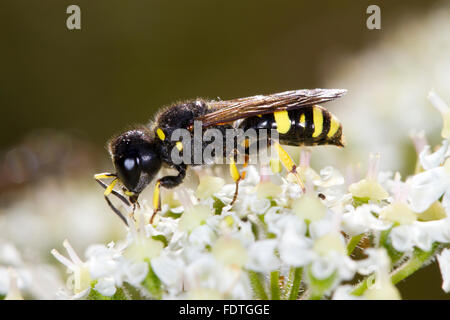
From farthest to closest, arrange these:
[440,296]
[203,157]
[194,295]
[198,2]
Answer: [198,2], [440,296], [203,157], [194,295]

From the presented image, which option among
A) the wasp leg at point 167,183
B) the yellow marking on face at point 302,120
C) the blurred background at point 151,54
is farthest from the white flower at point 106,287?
the blurred background at point 151,54

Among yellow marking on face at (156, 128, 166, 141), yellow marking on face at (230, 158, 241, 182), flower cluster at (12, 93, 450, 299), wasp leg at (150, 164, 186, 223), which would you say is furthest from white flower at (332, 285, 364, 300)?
yellow marking on face at (156, 128, 166, 141)

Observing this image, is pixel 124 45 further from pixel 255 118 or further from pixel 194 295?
pixel 194 295

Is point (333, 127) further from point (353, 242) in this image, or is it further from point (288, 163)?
point (353, 242)

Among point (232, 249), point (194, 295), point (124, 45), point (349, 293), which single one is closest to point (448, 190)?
point (349, 293)

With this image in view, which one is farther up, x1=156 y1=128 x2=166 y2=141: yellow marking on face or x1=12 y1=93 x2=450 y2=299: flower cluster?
x1=156 y1=128 x2=166 y2=141: yellow marking on face

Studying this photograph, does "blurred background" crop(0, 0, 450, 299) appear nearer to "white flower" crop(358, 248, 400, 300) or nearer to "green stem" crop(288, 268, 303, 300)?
"green stem" crop(288, 268, 303, 300)
